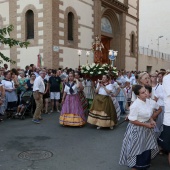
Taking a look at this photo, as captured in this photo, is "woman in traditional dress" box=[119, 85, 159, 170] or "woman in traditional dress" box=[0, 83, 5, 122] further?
"woman in traditional dress" box=[0, 83, 5, 122]

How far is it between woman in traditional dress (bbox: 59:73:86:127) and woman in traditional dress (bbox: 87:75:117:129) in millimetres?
441

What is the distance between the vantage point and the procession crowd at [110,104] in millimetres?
4584

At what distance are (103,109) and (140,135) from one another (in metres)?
3.87

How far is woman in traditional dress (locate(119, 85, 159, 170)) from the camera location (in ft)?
14.8

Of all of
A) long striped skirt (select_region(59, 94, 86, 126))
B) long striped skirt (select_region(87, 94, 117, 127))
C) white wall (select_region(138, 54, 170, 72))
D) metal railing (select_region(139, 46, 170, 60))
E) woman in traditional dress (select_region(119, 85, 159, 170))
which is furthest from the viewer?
metal railing (select_region(139, 46, 170, 60))

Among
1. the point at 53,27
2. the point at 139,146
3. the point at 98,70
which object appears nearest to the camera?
the point at 139,146

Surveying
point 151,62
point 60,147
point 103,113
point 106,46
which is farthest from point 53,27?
point 151,62

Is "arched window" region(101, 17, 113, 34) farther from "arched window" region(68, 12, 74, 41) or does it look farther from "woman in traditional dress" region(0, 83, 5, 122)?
"woman in traditional dress" region(0, 83, 5, 122)

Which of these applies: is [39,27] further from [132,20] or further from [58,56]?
[132,20]

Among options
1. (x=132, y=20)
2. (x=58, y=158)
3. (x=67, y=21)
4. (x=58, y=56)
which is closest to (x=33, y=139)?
(x=58, y=158)

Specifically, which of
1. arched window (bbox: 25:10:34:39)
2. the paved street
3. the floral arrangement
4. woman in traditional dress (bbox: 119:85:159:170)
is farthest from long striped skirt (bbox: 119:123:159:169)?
arched window (bbox: 25:10:34:39)

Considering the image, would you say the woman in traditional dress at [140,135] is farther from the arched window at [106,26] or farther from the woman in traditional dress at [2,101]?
the arched window at [106,26]

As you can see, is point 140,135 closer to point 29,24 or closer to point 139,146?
point 139,146

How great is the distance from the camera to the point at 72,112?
8859mm
